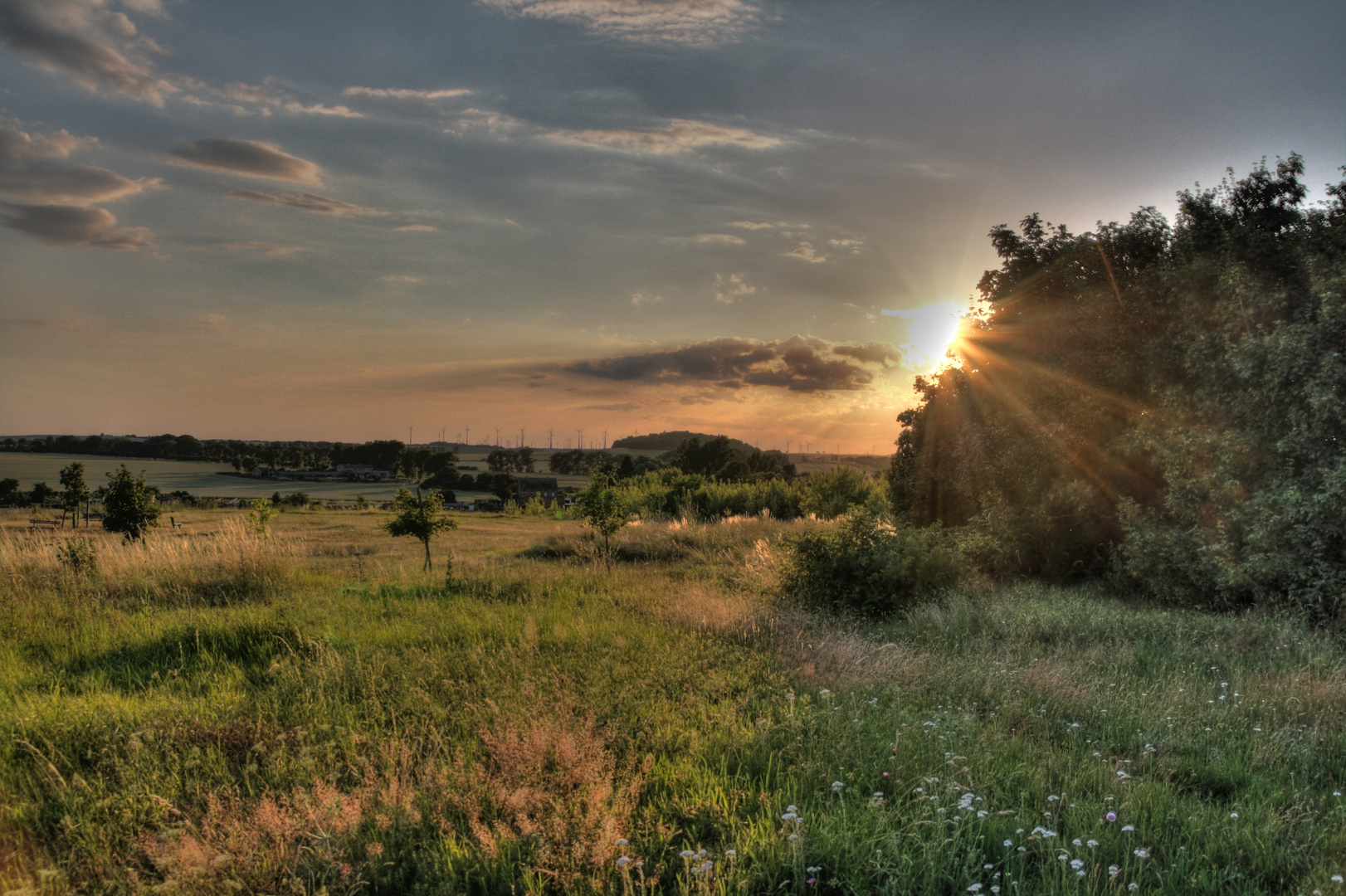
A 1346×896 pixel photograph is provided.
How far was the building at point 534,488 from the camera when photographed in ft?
300

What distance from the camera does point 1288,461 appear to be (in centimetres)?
1133

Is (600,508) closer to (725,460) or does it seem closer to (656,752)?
(656,752)

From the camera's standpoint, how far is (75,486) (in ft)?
106

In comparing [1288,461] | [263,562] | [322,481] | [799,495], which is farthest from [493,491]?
[1288,461]

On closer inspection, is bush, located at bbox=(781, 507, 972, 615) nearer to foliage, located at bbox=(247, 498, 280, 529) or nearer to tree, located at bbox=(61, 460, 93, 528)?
foliage, located at bbox=(247, 498, 280, 529)

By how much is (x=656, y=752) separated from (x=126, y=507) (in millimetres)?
22890

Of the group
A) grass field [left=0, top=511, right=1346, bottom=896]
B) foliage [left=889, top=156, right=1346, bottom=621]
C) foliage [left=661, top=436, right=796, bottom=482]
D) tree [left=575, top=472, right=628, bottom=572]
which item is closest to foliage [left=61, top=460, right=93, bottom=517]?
grass field [left=0, top=511, right=1346, bottom=896]

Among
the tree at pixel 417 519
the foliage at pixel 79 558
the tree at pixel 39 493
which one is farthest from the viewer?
the tree at pixel 39 493

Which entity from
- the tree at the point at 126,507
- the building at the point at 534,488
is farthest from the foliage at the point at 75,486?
the building at the point at 534,488

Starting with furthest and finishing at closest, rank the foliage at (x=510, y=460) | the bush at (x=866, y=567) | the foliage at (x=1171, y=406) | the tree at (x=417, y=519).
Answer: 1. the foliage at (x=510, y=460)
2. the tree at (x=417, y=519)
3. the bush at (x=866, y=567)
4. the foliage at (x=1171, y=406)

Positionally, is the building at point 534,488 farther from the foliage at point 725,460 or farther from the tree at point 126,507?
the tree at point 126,507

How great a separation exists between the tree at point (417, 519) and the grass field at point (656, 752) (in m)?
7.08

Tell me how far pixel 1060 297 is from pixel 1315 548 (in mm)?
8229

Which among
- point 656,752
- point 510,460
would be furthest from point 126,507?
point 510,460
